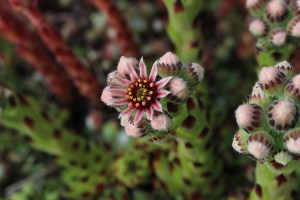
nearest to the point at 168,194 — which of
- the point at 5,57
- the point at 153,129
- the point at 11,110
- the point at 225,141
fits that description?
the point at 225,141

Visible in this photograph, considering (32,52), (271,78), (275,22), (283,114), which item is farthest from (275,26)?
(32,52)

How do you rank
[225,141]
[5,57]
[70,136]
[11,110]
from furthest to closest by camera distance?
[5,57], [225,141], [70,136], [11,110]

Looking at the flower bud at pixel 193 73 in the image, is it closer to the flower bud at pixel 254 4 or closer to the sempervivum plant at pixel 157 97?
the sempervivum plant at pixel 157 97

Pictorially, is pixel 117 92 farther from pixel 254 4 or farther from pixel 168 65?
pixel 254 4

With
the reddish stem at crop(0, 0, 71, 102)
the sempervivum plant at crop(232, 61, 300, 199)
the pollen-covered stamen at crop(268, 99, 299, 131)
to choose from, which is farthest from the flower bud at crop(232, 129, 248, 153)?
the reddish stem at crop(0, 0, 71, 102)

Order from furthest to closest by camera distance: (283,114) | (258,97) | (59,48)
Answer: (59,48) → (258,97) → (283,114)

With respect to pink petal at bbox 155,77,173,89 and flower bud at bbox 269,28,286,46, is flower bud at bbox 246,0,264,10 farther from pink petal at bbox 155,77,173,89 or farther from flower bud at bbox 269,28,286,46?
pink petal at bbox 155,77,173,89

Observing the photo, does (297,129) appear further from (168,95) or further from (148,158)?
(148,158)
